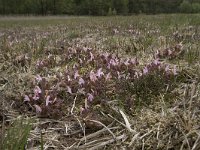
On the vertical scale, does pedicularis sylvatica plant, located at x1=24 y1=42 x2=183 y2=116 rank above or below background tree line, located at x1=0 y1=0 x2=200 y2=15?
above

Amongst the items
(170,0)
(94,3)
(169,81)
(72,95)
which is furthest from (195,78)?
(170,0)

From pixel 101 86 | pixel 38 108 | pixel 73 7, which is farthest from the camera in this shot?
pixel 73 7

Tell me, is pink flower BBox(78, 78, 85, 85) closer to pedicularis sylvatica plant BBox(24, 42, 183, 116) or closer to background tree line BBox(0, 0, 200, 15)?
pedicularis sylvatica plant BBox(24, 42, 183, 116)

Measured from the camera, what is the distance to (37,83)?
4230 millimetres

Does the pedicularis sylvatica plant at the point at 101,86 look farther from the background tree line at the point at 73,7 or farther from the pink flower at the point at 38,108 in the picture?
the background tree line at the point at 73,7

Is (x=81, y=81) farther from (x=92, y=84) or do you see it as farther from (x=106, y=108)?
(x=106, y=108)

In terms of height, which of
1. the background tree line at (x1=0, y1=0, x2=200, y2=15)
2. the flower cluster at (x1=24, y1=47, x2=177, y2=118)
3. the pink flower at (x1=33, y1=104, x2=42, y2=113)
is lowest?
the background tree line at (x1=0, y1=0, x2=200, y2=15)

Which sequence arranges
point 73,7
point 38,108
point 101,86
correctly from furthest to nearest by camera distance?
point 73,7
point 101,86
point 38,108

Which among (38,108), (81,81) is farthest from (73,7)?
(38,108)

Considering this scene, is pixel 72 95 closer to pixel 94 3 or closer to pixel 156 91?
pixel 156 91

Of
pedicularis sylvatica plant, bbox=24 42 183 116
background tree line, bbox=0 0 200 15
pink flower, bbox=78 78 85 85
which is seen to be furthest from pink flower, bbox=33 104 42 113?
background tree line, bbox=0 0 200 15

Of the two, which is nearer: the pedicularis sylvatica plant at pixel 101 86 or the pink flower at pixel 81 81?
the pedicularis sylvatica plant at pixel 101 86

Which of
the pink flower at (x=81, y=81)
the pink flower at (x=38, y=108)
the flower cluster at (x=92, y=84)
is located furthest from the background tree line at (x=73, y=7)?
the pink flower at (x=38, y=108)

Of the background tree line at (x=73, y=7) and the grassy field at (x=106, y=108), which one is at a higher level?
the grassy field at (x=106, y=108)
